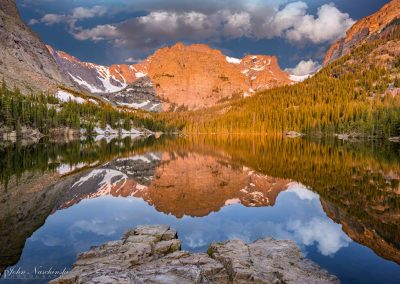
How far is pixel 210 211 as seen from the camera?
21.8 metres

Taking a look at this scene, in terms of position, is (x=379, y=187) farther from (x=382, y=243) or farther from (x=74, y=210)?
(x=74, y=210)

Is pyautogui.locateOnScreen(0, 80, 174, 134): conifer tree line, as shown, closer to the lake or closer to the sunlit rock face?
the lake

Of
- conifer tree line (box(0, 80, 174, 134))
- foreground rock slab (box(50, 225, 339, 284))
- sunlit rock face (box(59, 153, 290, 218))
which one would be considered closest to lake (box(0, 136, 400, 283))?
sunlit rock face (box(59, 153, 290, 218))

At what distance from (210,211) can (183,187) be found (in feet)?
28.6

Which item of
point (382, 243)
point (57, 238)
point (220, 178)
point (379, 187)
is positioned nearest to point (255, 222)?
point (382, 243)

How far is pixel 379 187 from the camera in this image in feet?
86.1

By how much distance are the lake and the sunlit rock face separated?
101mm

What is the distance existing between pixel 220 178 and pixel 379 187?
14895 mm

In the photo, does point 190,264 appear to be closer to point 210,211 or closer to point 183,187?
point 210,211

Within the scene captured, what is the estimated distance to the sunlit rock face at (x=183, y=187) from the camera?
940 inches

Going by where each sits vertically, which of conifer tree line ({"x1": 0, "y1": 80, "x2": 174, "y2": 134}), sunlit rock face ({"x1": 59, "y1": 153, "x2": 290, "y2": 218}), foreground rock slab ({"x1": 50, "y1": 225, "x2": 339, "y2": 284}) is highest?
conifer tree line ({"x1": 0, "y1": 80, "x2": 174, "y2": 134})

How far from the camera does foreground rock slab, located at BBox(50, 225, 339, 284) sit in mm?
10164

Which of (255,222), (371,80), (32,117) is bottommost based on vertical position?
(255,222)

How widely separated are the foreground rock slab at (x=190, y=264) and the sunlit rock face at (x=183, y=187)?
25.4 feet
